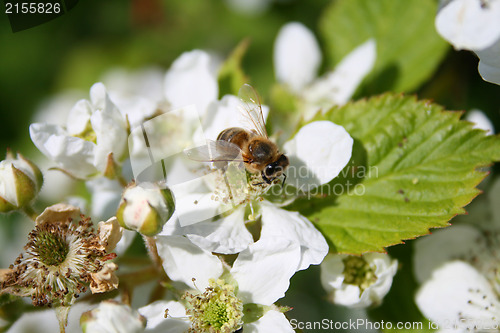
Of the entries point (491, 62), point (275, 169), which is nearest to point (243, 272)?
point (275, 169)

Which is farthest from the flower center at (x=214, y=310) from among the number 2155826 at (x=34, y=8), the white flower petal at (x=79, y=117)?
the number 2155826 at (x=34, y=8)

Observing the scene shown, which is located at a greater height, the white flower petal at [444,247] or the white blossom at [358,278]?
the white blossom at [358,278]

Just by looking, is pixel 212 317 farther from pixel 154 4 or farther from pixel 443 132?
pixel 154 4

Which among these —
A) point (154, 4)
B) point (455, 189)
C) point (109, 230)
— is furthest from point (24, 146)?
point (455, 189)

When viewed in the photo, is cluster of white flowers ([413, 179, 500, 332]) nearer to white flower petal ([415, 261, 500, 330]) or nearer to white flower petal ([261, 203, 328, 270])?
white flower petal ([415, 261, 500, 330])

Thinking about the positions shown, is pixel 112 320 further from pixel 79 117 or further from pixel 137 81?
pixel 137 81

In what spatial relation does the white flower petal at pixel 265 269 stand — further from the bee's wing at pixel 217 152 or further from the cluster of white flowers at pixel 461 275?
the cluster of white flowers at pixel 461 275

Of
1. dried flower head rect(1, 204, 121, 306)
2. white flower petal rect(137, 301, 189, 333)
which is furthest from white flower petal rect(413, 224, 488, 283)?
dried flower head rect(1, 204, 121, 306)
